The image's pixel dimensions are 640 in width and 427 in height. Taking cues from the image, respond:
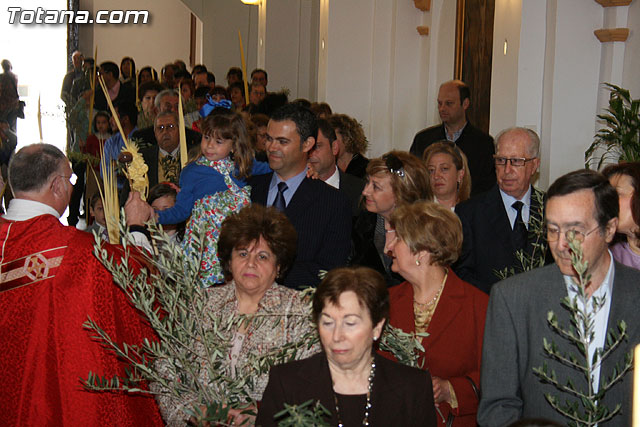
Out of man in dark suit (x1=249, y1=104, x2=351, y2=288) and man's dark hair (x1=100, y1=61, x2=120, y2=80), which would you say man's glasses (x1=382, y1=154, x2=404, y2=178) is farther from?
man's dark hair (x1=100, y1=61, x2=120, y2=80)

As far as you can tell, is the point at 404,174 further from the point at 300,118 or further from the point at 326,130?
the point at 326,130

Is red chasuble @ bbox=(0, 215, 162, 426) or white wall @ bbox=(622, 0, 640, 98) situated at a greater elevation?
white wall @ bbox=(622, 0, 640, 98)

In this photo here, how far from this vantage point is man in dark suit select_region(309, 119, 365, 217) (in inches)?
240

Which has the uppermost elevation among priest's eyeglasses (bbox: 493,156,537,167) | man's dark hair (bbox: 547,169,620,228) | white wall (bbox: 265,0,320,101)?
white wall (bbox: 265,0,320,101)

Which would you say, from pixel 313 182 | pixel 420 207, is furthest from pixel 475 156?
pixel 420 207

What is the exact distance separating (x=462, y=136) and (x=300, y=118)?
126 inches

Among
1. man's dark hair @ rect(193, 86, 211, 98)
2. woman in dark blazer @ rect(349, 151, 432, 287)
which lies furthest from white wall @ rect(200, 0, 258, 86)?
woman in dark blazer @ rect(349, 151, 432, 287)

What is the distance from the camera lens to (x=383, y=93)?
1234cm

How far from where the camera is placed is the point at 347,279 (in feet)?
9.68

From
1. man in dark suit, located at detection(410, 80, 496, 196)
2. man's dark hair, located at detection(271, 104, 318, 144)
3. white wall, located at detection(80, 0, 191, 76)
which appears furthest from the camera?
white wall, located at detection(80, 0, 191, 76)

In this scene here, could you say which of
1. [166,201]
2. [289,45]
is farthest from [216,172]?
[289,45]

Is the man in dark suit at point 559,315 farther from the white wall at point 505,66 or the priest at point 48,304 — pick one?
the white wall at point 505,66

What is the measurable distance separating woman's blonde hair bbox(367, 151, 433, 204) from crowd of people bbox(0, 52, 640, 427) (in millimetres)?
11

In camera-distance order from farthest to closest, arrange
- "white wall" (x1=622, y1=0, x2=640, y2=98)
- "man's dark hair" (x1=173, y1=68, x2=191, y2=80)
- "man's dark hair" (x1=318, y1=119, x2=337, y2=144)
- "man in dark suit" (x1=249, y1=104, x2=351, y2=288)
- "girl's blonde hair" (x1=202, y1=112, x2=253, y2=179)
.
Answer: "man's dark hair" (x1=173, y1=68, x2=191, y2=80) < "white wall" (x1=622, y1=0, x2=640, y2=98) < "man's dark hair" (x1=318, y1=119, x2=337, y2=144) < "girl's blonde hair" (x1=202, y1=112, x2=253, y2=179) < "man in dark suit" (x1=249, y1=104, x2=351, y2=288)
